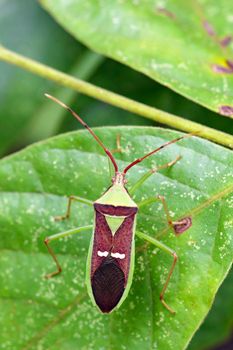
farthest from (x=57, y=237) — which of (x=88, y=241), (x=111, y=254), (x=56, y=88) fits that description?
(x=56, y=88)

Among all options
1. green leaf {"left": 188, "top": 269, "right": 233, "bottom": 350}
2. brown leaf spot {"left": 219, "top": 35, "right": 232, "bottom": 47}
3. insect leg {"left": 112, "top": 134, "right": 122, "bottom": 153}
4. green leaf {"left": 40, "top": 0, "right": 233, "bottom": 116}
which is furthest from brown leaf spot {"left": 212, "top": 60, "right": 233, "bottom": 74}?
green leaf {"left": 188, "top": 269, "right": 233, "bottom": 350}

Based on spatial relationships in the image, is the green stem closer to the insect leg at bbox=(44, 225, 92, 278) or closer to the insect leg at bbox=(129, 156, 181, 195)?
the insect leg at bbox=(129, 156, 181, 195)

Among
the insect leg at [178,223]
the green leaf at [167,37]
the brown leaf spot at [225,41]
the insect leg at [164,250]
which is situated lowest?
the insect leg at [164,250]

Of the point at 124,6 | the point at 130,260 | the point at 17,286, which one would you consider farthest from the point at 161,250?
the point at 124,6

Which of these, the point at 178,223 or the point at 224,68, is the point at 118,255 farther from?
the point at 224,68

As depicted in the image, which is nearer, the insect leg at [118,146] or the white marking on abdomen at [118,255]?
the insect leg at [118,146]

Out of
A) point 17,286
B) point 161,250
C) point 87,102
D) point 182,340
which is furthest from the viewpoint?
point 87,102

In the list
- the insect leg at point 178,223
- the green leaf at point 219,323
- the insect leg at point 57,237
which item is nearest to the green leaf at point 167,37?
the insect leg at point 178,223

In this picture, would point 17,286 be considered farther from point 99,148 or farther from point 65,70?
point 65,70

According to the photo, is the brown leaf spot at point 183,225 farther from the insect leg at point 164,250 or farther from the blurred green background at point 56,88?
the blurred green background at point 56,88
